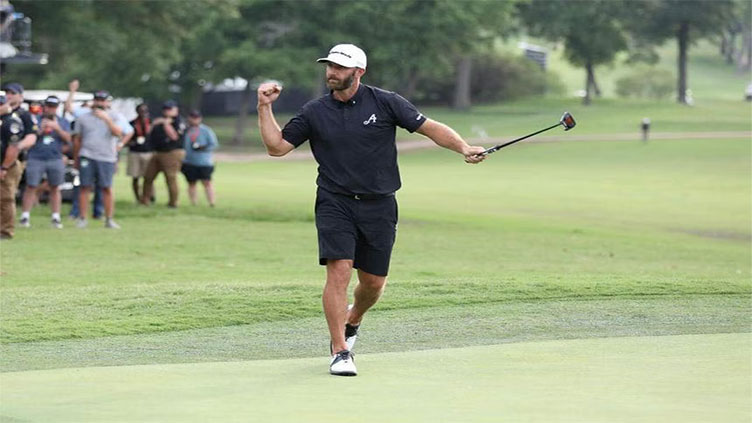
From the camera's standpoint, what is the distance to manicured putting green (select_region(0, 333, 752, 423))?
22.1ft

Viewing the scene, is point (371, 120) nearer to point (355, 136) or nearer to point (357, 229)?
point (355, 136)

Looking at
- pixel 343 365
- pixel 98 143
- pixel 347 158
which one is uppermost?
pixel 347 158

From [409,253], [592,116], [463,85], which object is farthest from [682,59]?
[409,253]

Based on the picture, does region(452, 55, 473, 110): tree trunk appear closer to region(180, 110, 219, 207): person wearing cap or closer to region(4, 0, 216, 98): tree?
region(4, 0, 216, 98): tree

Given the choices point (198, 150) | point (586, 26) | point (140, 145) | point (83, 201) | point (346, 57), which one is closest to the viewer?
point (346, 57)

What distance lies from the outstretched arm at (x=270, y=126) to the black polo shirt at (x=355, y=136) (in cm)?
6

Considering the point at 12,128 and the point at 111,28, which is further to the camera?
the point at 111,28

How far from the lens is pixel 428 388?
740cm

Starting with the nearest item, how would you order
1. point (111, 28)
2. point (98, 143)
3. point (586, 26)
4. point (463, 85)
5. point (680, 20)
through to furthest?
point (98, 143) → point (111, 28) → point (463, 85) → point (680, 20) → point (586, 26)

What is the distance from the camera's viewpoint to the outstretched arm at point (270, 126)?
8.32 m

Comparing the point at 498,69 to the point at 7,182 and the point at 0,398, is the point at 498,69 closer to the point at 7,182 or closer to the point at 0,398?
the point at 7,182

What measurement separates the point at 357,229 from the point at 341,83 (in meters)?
0.86

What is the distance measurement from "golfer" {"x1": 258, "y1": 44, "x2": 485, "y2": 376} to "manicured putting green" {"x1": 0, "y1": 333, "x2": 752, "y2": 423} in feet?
2.11

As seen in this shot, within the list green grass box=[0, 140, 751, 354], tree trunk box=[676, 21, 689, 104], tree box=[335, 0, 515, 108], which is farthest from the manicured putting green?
tree trunk box=[676, 21, 689, 104]
